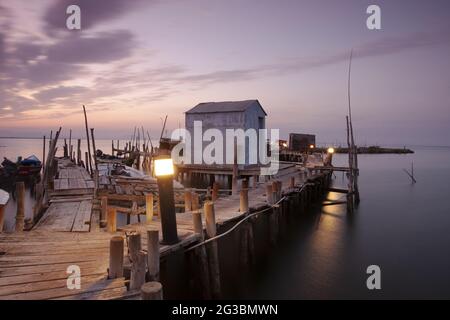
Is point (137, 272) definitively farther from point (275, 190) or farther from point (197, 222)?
point (275, 190)

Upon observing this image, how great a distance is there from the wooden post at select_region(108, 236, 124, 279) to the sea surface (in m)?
6.23

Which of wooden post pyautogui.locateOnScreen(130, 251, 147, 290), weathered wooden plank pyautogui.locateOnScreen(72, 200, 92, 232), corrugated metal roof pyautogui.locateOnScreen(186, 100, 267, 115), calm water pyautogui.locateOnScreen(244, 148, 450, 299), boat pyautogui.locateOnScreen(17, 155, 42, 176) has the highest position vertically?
corrugated metal roof pyautogui.locateOnScreen(186, 100, 267, 115)

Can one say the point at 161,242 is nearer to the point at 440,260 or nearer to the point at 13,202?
the point at 440,260

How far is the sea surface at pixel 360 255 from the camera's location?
35.2 ft

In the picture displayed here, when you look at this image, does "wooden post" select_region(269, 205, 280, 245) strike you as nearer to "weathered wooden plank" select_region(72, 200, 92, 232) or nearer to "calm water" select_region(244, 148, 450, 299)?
"calm water" select_region(244, 148, 450, 299)

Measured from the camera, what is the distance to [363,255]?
14281 millimetres

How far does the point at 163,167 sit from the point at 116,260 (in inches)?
83.4

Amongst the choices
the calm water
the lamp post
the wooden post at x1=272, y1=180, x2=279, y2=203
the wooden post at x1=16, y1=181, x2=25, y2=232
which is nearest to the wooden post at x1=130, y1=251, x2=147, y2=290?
the lamp post

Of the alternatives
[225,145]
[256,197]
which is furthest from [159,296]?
[225,145]

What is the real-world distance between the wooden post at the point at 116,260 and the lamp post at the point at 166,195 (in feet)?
5.22

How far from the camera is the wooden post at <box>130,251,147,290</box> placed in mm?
4840

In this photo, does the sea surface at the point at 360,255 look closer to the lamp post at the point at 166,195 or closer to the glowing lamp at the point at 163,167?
the lamp post at the point at 166,195

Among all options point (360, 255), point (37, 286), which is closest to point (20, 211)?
point (37, 286)
